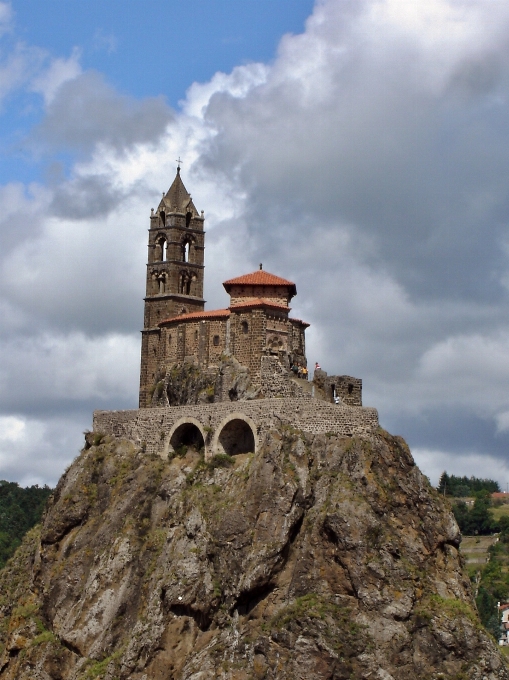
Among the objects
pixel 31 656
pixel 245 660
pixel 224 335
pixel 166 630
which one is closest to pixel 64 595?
pixel 31 656

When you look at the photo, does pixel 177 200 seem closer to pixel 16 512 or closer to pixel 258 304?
pixel 258 304

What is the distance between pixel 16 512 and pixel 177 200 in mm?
79455

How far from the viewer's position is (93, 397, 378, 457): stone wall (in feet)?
247

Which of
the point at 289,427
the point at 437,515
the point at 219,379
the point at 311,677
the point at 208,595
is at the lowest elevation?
the point at 311,677

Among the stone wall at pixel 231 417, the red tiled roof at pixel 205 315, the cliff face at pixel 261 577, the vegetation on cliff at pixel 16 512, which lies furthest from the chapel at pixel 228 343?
the vegetation on cliff at pixel 16 512

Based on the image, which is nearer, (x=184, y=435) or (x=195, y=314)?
(x=184, y=435)

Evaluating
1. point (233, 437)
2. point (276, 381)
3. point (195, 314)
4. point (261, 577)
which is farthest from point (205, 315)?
point (261, 577)

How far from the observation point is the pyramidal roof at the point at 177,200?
343ft

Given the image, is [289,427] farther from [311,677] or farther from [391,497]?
[311,677]

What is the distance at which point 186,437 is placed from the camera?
8375 centimetres

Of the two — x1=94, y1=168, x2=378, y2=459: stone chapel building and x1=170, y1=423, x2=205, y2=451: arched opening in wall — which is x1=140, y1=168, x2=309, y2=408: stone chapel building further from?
x1=170, y1=423, x2=205, y2=451: arched opening in wall

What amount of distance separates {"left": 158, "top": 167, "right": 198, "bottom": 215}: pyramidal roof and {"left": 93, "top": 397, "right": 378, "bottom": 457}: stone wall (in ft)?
75.4

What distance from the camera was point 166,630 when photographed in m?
72.8

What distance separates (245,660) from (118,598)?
1155 centimetres
